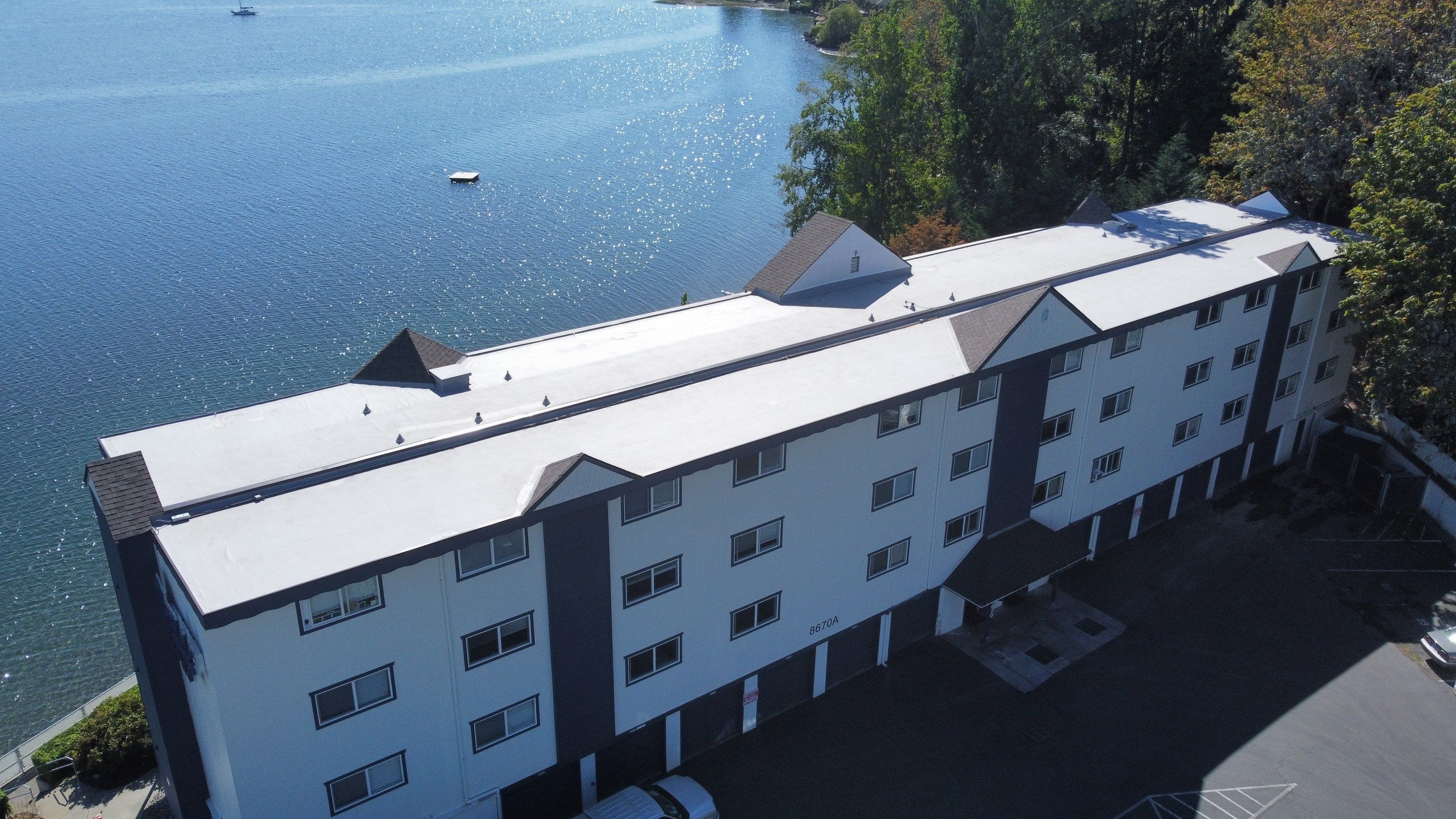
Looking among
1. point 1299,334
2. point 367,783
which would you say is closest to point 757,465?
point 367,783

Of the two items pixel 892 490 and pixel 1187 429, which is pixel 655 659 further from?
pixel 1187 429

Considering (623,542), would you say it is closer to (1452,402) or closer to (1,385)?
(1452,402)

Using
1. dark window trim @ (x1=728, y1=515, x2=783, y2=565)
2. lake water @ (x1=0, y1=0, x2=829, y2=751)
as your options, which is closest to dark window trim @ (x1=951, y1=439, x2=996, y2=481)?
dark window trim @ (x1=728, y1=515, x2=783, y2=565)

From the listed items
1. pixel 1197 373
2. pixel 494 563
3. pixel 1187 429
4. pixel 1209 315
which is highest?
pixel 1209 315

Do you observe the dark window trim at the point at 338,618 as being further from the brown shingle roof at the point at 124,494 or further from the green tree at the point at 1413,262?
the green tree at the point at 1413,262

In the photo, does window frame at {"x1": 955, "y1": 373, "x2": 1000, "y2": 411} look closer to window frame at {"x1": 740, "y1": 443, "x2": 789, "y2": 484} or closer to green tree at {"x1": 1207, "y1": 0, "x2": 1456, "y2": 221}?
window frame at {"x1": 740, "y1": 443, "x2": 789, "y2": 484}

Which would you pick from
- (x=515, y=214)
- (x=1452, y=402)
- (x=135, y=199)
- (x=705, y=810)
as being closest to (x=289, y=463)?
(x=705, y=810)
